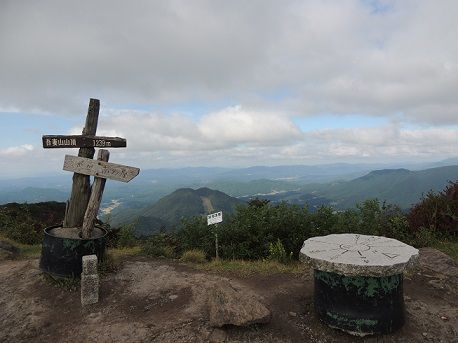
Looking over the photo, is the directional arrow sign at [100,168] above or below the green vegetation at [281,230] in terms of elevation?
above

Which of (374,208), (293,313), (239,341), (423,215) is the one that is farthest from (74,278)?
(423,215)

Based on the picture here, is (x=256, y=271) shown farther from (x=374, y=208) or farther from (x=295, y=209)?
(x=374, y=208)

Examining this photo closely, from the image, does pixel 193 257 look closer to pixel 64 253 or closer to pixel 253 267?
pixel 253 267

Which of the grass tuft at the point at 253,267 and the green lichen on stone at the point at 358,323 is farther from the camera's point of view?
the grass tuft at the point at 253,267

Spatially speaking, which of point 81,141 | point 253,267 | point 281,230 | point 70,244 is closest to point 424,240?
point 281,230

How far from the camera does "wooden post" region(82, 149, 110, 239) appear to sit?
27.0ft

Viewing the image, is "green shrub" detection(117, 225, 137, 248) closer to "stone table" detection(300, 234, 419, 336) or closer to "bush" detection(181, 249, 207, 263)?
"bush" detection(181, 249, 207, 263)

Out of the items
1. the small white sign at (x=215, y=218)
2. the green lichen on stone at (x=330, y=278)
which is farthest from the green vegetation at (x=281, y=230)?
the green lichen on stone at (x=330, y=278)

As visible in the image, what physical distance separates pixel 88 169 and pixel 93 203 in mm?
817

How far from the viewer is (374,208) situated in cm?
1225

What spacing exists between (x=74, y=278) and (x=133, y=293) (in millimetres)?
1395

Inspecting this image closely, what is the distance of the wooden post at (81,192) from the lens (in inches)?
337

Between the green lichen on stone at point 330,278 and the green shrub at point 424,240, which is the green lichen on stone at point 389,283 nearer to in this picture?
the green lichen on stone at point 330,278

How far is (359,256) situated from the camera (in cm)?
588
